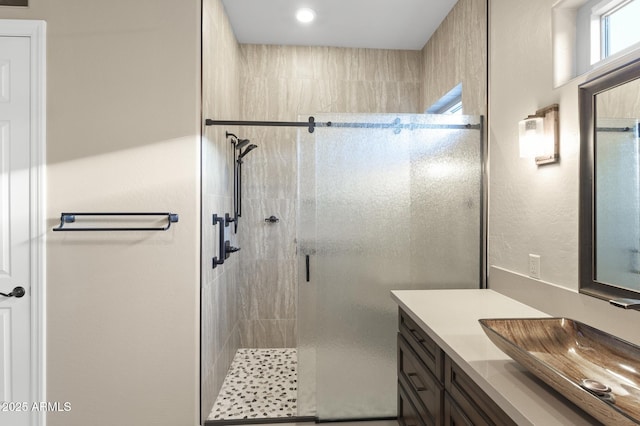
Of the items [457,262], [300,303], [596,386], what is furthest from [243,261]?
[596,386]

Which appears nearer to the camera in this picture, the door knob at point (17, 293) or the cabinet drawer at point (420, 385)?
the cabinet drawer at point (420, 385)

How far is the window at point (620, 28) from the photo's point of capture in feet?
4.12

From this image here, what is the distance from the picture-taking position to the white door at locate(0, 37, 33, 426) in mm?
1858

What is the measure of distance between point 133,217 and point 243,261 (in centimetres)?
143

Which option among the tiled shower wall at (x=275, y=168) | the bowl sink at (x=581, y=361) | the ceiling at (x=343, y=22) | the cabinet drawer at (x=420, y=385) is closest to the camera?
→ the bowl sink at (x=581, y=361)

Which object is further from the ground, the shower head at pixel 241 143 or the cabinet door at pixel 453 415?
the shower head at pixel 241 143

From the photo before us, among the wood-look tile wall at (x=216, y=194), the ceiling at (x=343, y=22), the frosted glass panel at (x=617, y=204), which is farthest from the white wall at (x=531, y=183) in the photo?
the wood-look tile wall at (x=216, y=194)

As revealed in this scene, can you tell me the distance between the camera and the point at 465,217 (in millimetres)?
2189

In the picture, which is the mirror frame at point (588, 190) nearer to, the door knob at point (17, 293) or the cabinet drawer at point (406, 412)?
the cabinet drawer at point (406, 412)

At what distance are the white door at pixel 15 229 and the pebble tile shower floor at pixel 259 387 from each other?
3.57ft

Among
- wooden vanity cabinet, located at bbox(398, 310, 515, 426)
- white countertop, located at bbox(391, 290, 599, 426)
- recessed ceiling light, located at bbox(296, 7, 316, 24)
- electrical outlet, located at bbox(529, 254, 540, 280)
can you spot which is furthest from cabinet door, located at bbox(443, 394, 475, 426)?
recessed ceiling light, located at bbox(296, 7, 316, 24)

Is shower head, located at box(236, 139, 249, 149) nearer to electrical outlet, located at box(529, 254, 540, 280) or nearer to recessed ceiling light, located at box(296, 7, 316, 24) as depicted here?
recessed ceiling light, located at box(296, 7, 316, 24)

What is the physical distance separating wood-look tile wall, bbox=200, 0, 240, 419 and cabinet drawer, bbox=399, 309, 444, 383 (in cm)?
118

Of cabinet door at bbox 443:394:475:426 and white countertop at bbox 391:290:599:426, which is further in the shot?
cabinet door at bbox 443:394:475:426
